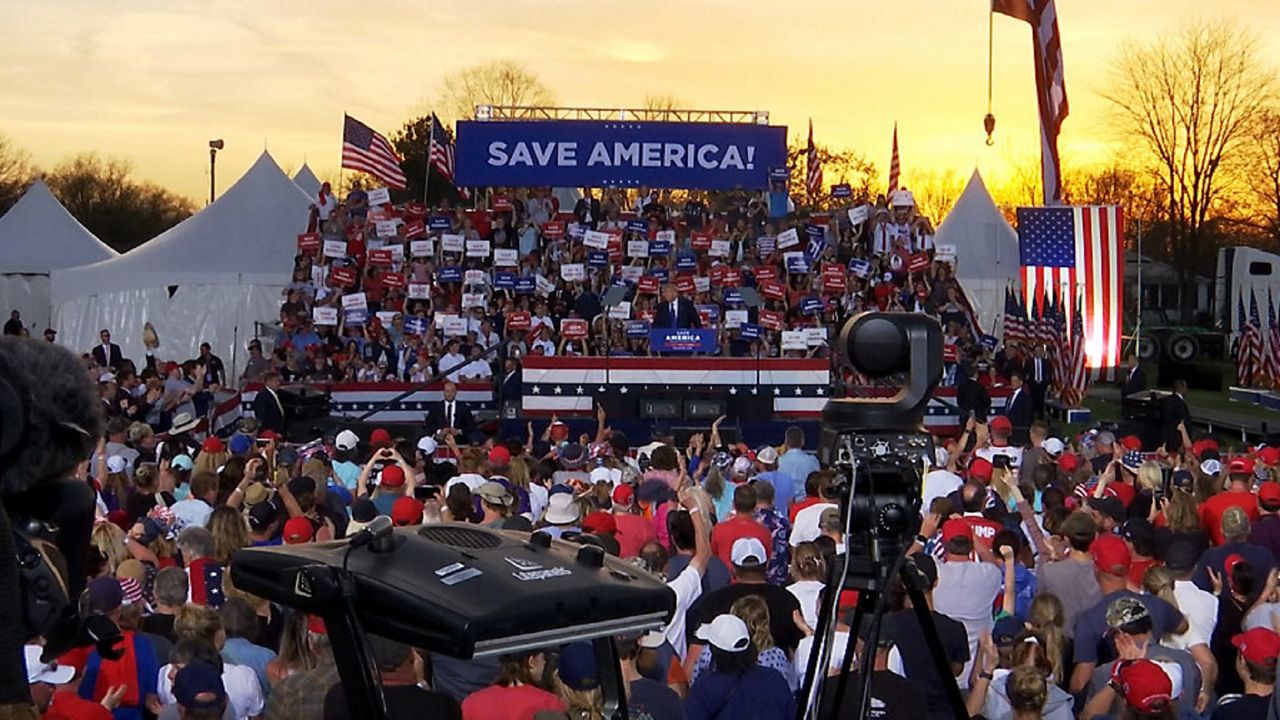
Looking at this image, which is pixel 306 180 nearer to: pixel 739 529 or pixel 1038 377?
pixel 1038 377

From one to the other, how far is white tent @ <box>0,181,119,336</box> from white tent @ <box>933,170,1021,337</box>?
21834 mm

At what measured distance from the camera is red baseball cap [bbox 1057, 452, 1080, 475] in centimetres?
1280

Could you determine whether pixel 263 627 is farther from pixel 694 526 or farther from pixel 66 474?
pixel 66 474

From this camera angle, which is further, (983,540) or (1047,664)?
(983,540)

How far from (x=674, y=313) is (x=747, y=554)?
19.4 m

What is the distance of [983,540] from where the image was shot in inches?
340

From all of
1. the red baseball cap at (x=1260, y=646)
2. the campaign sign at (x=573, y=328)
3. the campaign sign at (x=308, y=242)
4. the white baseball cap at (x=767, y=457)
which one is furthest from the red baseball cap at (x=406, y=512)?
the campaign sign at (x=308, y=242)

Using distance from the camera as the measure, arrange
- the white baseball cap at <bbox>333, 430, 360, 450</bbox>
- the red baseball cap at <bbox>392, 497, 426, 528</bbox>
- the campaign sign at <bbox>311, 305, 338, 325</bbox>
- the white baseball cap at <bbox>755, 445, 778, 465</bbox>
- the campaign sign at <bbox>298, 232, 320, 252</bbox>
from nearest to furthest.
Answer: the red baseball cap at <bbox>392, 497, 426, 528</bbox>
the white baseball cap at <bbox>755, 445, 778, 465</bbox>
the white baseball cap at <bbox>333, 430, 360, 450</bbox>
the campaign sign at <bbox>311, 305, 338, 325</bbox>
the campaign sign at <bbox>298, 232, 320, 252</bbox>

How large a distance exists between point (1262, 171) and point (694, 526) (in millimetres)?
57890

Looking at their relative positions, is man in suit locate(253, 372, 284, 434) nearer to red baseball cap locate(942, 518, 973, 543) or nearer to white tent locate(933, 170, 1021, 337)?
red baseball cap locate(942, 518, 973, 543)

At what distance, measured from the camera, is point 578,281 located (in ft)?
96.8

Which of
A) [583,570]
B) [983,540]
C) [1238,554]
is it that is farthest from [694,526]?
[583,570]

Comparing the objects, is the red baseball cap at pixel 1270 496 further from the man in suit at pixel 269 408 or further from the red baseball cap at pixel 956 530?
the man in suit at pixel 269 408

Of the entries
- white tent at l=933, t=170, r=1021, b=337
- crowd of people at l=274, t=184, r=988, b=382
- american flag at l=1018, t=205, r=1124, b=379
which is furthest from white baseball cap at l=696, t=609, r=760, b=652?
white tent at l=933, t=170, r=1021, b=337
